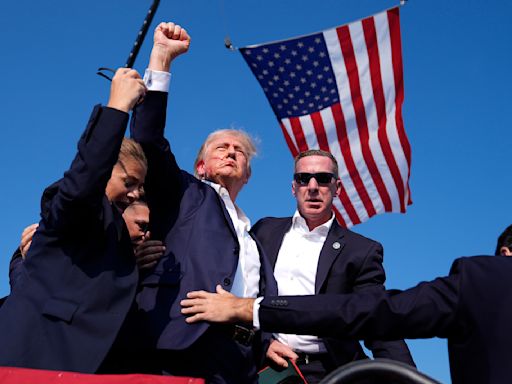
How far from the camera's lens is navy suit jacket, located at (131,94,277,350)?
3.06 meters

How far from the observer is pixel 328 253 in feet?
15.3

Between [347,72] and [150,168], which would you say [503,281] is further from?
[347,72]

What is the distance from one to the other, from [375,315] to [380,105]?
6869 mm

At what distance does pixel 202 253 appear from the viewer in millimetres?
3314

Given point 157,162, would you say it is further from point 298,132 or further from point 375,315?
point 298,132

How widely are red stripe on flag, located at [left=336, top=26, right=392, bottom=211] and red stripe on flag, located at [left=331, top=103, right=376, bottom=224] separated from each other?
0.56 ft

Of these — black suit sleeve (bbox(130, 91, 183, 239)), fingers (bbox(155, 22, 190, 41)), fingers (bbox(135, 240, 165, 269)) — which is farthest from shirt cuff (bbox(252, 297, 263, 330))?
fingers (bbox(155, 22, 190, 41))

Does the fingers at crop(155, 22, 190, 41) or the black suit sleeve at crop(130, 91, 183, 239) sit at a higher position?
the fingers at crop(155, 22, 190, 41)

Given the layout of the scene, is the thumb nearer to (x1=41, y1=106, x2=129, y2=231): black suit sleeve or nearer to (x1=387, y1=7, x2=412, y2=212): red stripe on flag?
(x1=41, y1=106, x2=129, y2=231): black suit sleeve

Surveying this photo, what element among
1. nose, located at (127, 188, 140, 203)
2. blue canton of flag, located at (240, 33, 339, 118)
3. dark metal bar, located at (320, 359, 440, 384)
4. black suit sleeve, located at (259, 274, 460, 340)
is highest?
blue canton of flag, located at (240, 33, 339, 118)

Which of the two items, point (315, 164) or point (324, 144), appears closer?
point (315, 164)

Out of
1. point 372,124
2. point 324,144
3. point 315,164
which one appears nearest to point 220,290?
point 315,164

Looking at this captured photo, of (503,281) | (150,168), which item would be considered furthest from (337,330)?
(150,168)

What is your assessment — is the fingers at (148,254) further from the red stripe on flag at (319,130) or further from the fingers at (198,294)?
the red stripe on flag at (319,130)
